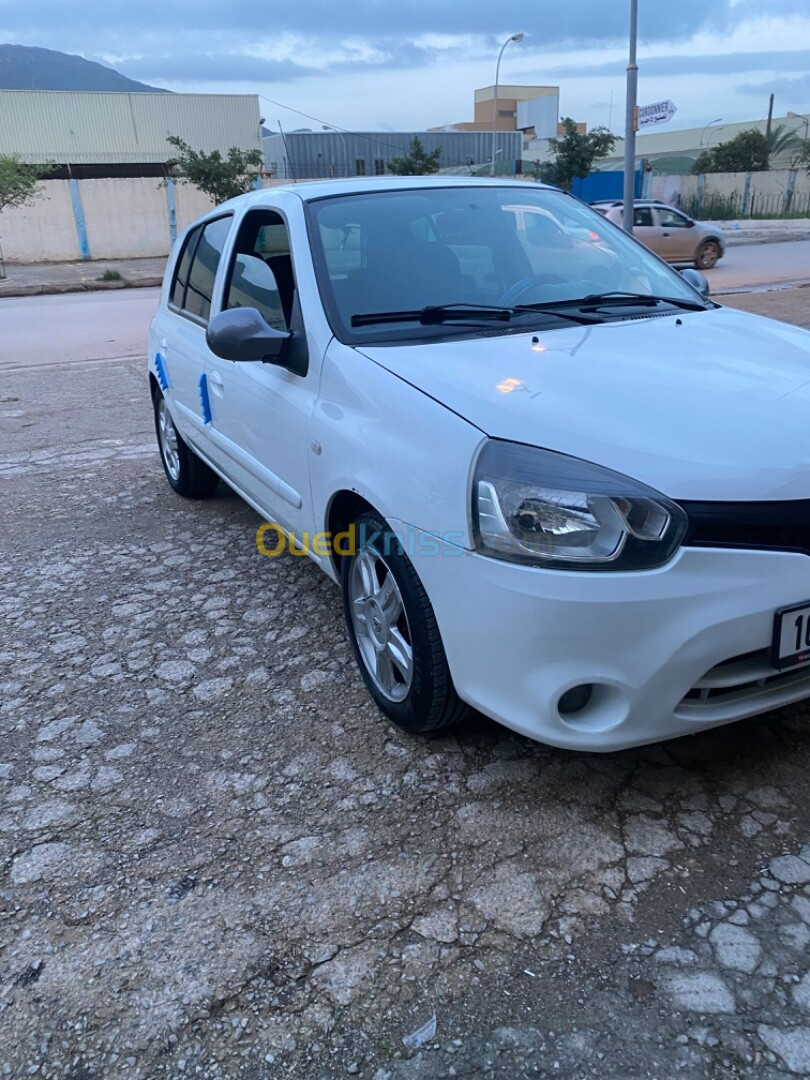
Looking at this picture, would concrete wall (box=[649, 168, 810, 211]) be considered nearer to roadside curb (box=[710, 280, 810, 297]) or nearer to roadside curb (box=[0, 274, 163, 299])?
roadside curb (box=[710, 280, 810, 297])

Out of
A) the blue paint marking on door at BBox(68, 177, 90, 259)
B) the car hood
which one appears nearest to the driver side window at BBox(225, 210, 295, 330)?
the car hood

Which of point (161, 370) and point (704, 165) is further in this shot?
point (704, 165)

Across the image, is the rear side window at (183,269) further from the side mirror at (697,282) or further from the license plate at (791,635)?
the license plate at (791,635)

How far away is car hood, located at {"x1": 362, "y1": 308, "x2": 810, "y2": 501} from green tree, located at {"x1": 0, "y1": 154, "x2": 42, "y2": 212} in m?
30.1

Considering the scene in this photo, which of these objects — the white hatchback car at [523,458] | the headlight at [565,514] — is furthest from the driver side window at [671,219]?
the headlight at [565,514]

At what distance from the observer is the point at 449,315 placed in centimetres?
299

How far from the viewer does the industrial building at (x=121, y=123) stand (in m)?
50.7

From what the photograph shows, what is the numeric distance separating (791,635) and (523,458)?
0.78m

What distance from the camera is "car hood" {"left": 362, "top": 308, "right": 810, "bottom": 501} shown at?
2090mm

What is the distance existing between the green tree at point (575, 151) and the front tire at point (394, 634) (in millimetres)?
32116

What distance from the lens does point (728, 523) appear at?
206 centimetres

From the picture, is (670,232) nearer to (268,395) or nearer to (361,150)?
(268,395)

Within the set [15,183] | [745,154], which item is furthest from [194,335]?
[745,154]

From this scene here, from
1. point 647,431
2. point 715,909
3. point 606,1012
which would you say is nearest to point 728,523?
point 647,431
